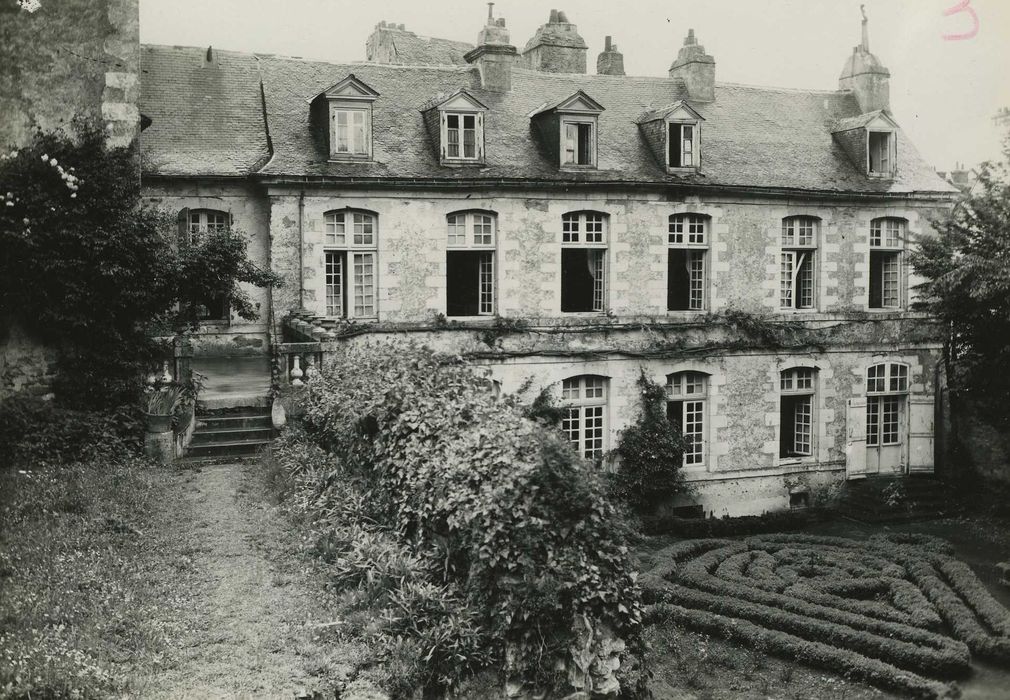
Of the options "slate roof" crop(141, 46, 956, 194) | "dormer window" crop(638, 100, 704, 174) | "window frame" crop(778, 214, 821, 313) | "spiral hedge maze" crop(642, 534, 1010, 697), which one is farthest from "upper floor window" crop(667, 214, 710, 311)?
"spiral hedge maze" crop(642, 534, 1010, 697)

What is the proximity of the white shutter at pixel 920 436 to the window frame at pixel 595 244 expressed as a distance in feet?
30.8

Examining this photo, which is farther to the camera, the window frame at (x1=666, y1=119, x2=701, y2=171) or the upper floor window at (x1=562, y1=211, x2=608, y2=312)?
the window frame at (x1=666, y1=119, x2=701, y2=171)

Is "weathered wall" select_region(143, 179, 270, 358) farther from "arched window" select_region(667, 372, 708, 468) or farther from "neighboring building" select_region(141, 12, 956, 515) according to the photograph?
"arched window" select_region(667, 372, 708, 468)

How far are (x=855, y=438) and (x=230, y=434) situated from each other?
16376 mm

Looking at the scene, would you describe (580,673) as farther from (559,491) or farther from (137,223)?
(137,223)

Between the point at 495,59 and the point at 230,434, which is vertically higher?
the point at 495,59

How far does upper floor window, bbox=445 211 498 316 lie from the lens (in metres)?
19.8

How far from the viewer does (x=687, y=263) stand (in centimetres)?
2203

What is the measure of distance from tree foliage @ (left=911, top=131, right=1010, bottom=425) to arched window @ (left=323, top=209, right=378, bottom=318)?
43.2ft

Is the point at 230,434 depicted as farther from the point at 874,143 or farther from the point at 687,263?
the point at 874,143

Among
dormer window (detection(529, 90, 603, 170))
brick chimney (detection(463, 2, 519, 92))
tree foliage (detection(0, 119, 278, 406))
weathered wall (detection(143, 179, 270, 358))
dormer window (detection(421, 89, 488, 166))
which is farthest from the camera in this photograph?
brick chimney (detection(463, 2, 519, 92))

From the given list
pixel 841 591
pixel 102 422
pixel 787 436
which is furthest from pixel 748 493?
pixel 102 422

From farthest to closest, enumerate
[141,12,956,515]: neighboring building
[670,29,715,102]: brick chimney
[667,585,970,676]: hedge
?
[670,29,715,102]: brick chimney, [141,12,956,515]: neighboring building, [667,585,970,676]: hedge

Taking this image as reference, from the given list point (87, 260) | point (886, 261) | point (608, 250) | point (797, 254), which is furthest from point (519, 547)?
point (886, 261)
